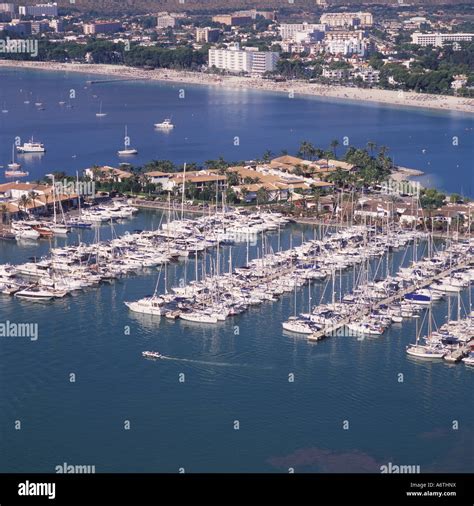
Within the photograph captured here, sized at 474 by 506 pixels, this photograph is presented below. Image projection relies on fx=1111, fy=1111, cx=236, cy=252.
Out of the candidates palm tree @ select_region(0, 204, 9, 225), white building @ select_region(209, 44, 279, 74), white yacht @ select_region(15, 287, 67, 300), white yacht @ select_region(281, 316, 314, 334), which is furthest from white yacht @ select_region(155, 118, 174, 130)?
white yacht @ select_region(281, 316, 314, 334)

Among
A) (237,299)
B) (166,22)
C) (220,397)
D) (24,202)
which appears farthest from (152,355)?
(166,22)

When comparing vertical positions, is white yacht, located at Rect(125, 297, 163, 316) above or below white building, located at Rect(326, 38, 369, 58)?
below

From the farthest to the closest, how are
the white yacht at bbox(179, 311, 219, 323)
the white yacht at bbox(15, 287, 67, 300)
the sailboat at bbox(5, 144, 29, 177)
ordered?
the sailboat at bbox(5, 144, 29, 177) → the white yacht at bbox(15, 287, 67, 300) → the white yacht at bbox(179, 311, 219, 323)

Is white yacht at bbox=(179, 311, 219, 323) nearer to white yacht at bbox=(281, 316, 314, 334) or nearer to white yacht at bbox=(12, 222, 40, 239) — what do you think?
white yacht at bbox=(281, 316, 314, 334)

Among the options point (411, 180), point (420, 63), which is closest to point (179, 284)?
point (411, 180)

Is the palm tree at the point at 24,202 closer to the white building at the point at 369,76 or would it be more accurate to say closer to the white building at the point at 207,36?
the white building at the point at 369,76

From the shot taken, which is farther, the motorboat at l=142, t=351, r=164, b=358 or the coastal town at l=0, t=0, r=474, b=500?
the motorboat at l=142, t=351, r=164, b=358
